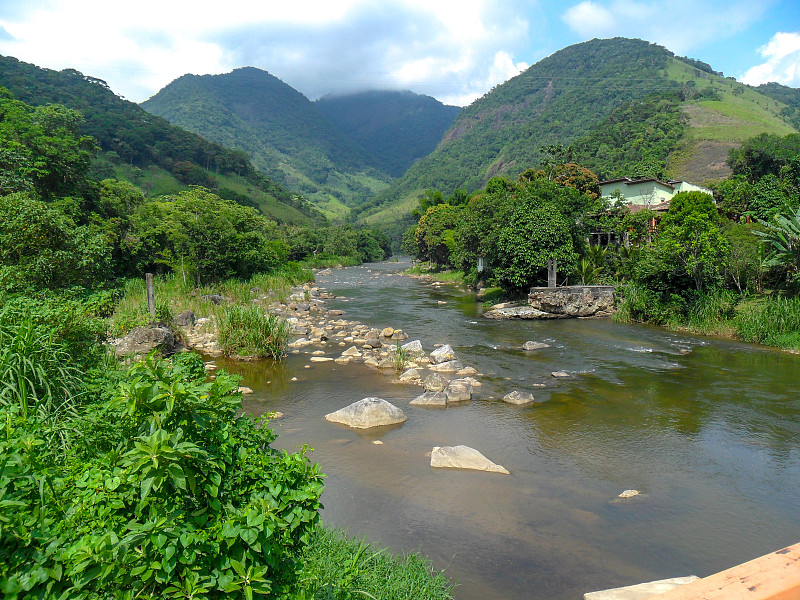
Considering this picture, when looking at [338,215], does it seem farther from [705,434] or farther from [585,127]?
[705,434]

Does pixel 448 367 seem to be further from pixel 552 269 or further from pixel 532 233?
pixel 532 233

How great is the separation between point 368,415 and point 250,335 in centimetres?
671

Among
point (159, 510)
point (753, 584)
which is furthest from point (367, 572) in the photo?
point (753, 584)

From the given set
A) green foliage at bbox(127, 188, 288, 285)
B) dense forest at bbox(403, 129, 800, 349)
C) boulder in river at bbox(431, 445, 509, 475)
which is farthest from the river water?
green foliage at bbox(127, 188, 288, 285)

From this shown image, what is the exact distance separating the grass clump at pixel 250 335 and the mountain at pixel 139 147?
54422 millimetres

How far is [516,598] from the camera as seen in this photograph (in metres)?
5.19

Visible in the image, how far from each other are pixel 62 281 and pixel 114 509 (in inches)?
320

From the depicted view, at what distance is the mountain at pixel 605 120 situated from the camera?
242 feet

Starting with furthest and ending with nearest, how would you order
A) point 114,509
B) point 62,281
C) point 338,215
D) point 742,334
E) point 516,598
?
point 338,215 → point 742,334 → point 62,281 → point 516,598 → point 114,509

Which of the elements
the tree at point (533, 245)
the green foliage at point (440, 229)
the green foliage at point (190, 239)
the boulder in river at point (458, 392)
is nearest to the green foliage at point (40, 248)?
the boulder in river at point (458, 392)

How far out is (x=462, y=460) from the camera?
844cm

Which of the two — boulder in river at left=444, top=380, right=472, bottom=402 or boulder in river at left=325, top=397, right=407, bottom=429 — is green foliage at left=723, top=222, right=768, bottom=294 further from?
boulder in river at left=325, top=397, right=407, bottom=429

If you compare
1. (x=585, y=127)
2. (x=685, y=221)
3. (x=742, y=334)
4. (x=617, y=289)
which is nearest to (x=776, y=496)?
(x=742, y=334)

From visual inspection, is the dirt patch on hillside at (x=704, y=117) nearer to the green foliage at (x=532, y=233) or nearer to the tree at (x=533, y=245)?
the green foliage at (x=532, y=233)
